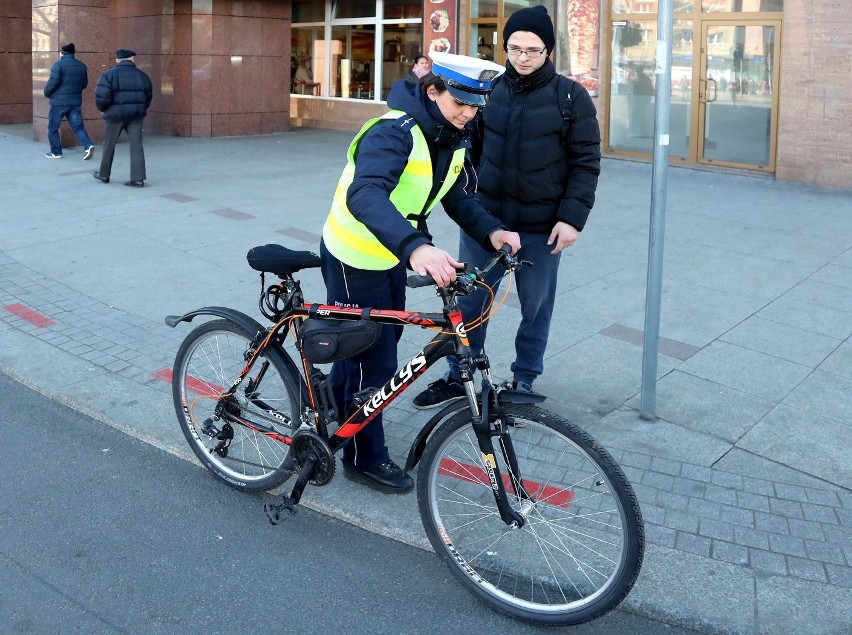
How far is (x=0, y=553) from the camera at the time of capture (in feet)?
12.4

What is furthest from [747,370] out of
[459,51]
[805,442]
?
[459,51]

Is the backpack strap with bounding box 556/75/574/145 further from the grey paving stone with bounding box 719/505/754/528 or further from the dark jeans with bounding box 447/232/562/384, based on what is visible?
the grey paving stone with bounding box 719/505/754/528

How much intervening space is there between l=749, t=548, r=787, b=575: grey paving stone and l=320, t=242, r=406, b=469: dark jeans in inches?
60.8

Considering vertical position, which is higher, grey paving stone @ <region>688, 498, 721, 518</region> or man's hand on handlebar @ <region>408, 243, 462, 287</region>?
man's hand on handlebar @ <region>408, 243, 462, 287</region>

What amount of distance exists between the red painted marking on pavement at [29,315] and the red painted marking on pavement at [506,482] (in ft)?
13.7

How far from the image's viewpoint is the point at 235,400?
4238mm

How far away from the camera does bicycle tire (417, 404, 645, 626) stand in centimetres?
317

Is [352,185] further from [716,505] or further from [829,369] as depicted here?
[829,369]

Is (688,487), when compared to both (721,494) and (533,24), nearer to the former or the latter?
(721,494)

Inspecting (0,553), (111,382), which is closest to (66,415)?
(111,382)

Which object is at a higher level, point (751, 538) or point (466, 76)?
point (466, 76)

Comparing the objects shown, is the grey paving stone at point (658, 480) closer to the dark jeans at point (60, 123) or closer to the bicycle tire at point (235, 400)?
the bicycle tire at point (235, 400)

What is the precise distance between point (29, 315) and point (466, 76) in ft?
15.1

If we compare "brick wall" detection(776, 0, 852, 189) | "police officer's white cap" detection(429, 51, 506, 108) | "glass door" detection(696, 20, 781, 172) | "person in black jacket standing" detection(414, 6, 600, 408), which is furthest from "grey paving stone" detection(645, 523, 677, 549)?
"glass door" detection(696, 20, 781, 172)
